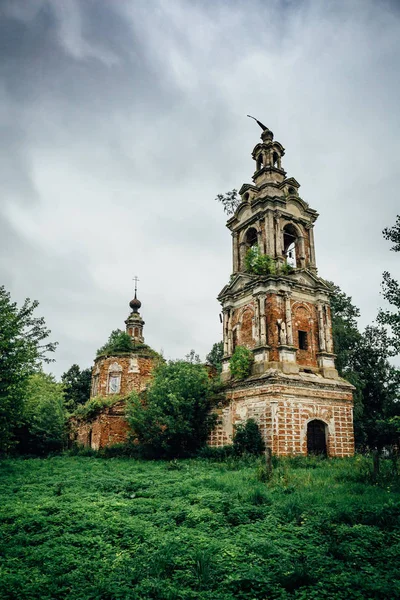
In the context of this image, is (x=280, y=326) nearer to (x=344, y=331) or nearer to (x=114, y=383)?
(x=344, y=331)

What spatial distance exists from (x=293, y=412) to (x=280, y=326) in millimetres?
4133

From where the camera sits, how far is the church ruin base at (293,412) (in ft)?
59.7

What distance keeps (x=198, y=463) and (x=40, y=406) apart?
1161 centimetres

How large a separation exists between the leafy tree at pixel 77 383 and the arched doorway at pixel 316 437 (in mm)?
30584

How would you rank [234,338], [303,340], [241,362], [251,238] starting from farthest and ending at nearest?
[251,238], [234,338], [303,340], [241,362]

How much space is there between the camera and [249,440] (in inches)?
709

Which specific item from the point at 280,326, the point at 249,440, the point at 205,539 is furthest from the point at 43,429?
the point at 205,539

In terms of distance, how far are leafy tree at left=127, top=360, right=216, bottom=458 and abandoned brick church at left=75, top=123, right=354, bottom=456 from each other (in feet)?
3.20

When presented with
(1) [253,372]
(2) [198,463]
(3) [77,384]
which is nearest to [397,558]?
(2) [198,463]

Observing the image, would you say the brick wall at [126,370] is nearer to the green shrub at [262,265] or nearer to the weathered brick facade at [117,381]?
the weathered brick facade at [117,381]

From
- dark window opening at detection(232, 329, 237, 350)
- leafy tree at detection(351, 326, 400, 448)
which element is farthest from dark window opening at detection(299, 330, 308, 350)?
leafy tree at detection(351, 326, 400, 448)

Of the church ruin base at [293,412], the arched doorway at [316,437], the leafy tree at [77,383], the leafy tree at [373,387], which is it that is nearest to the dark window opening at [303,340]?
the church ruin base at [293,412]

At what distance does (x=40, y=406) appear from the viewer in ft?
79.5

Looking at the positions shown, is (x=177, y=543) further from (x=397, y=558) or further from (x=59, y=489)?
(x=59, y=489)
